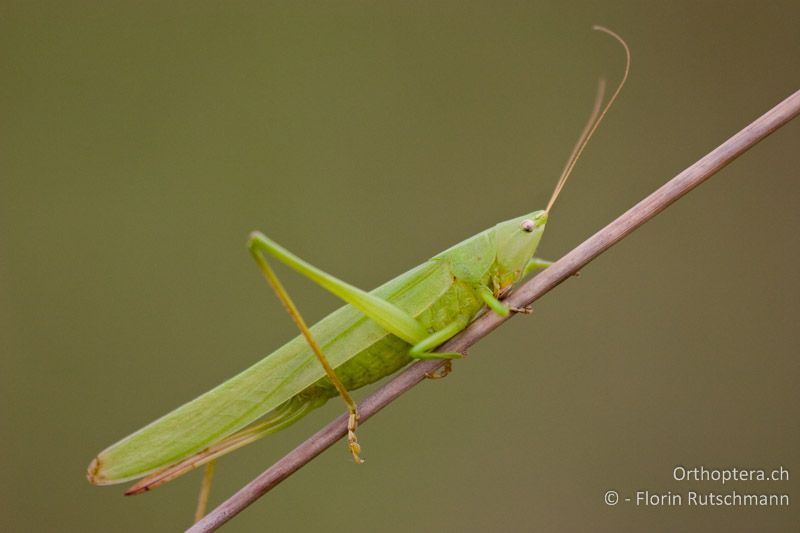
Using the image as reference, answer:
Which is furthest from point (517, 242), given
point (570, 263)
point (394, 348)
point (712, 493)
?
point (712, 493)

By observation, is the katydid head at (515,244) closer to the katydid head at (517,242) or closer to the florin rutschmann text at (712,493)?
the katydid head at (517,242)

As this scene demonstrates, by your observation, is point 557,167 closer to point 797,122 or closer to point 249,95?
point 797,122

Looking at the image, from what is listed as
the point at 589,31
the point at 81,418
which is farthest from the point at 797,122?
the point at 81,418

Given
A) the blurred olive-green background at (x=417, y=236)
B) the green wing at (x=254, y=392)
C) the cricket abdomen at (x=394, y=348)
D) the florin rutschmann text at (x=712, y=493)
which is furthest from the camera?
the blurred olive-green background at (x=417, y=236)

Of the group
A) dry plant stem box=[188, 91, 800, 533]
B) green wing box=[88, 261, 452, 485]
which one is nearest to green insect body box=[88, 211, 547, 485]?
green wing box=[88, 261, 452, 485]

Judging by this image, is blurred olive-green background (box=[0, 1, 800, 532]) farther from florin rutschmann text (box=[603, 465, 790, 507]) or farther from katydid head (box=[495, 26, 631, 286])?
katydid head (box=[495, 26, 631, 286])

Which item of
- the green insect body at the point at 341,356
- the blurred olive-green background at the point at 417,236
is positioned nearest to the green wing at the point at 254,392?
the green insect body at the point at 341,356

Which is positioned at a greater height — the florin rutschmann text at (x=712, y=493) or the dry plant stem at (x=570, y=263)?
the dry plant stem at (x=570, y=263)
